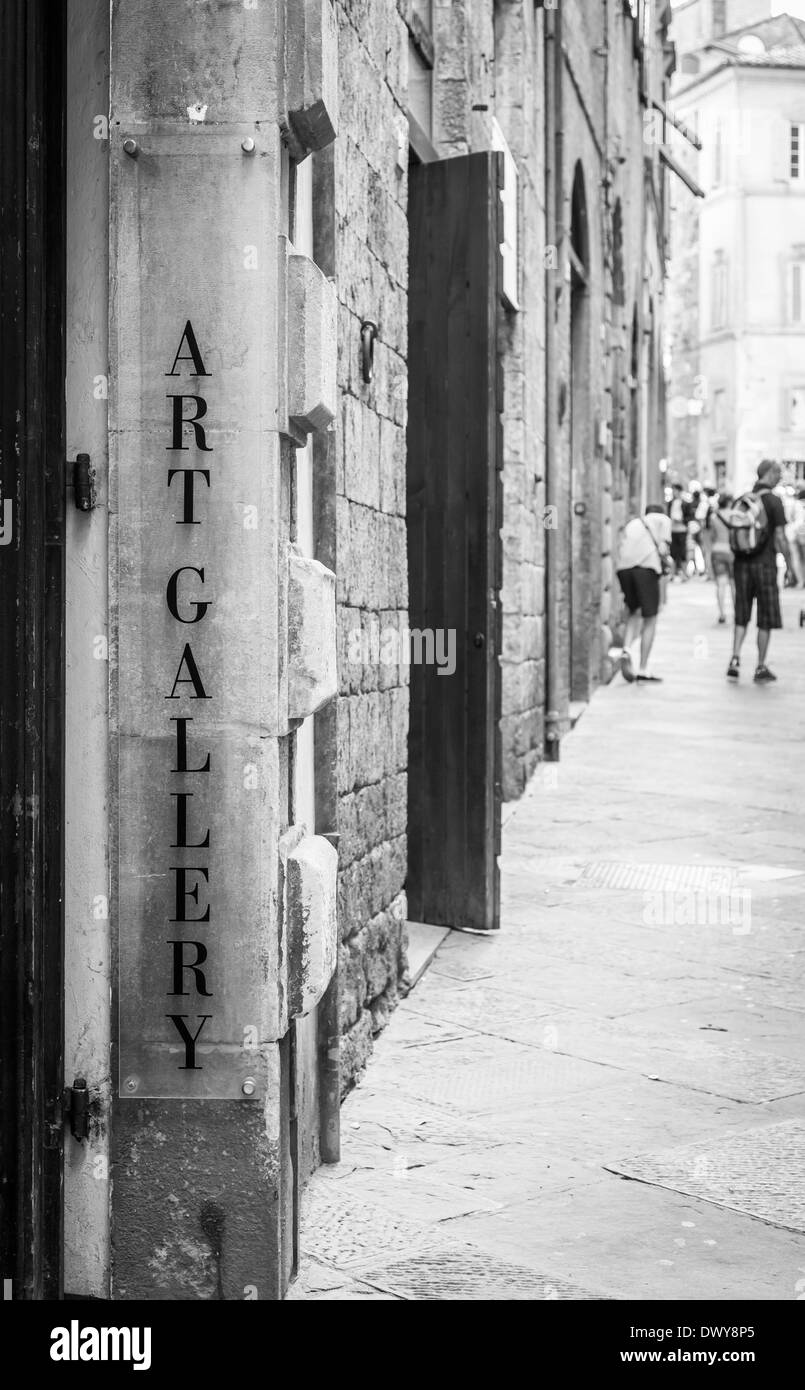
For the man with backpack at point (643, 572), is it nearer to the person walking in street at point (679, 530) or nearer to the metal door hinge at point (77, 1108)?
the metal door hinge at point (77, 1108)

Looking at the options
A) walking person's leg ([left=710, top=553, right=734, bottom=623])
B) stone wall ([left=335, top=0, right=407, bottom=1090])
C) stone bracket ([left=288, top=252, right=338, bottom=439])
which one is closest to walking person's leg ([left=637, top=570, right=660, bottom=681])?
walking person's leg ([left=710, top=553, right=734, bottom=623])

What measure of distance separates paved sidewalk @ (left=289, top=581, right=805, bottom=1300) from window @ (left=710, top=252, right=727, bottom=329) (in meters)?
43.7

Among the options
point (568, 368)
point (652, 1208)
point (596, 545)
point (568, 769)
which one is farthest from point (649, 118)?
point (652, 1208)

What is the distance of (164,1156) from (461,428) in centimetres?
379

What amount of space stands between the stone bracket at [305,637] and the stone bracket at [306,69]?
30.3 inches

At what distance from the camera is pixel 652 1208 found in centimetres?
394

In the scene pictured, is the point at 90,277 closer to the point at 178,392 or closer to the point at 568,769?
the point at 178,392

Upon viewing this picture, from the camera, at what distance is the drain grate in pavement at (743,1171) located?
397 cm

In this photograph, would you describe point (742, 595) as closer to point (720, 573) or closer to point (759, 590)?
point (759, 590)

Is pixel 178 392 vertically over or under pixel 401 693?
over

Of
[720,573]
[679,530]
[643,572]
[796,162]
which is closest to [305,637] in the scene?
[643,572]

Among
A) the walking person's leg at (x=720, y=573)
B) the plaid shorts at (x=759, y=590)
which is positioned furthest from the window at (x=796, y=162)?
the plaid shorts at (x=759, y=590)
